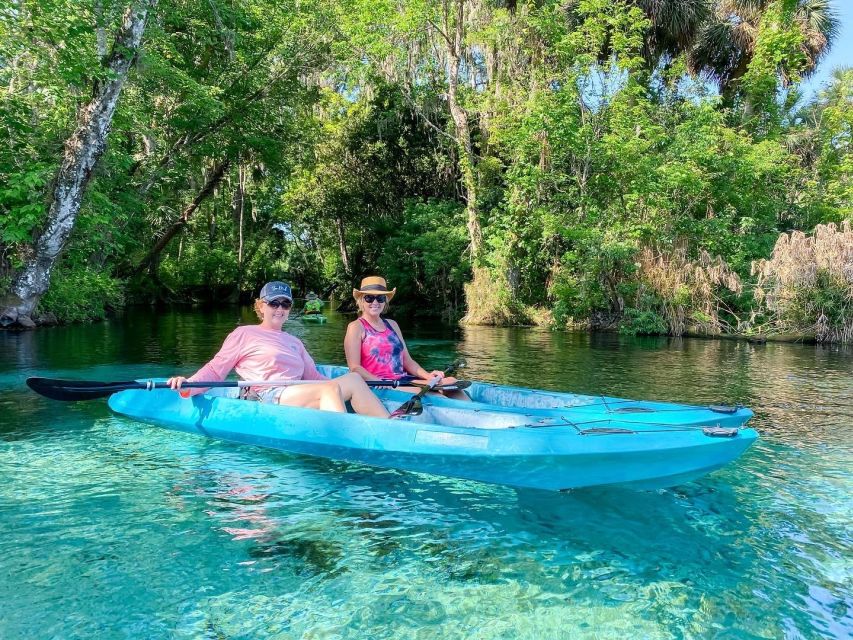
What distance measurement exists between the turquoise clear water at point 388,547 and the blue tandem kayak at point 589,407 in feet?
1.76

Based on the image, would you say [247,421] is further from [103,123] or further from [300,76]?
[300,76]

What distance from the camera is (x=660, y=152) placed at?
1994cm

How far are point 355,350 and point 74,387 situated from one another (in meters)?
2.50

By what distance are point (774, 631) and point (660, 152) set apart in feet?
61.2

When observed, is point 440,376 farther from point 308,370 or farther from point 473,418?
point 308,370

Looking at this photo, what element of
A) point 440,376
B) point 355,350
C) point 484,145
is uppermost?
point 484,145

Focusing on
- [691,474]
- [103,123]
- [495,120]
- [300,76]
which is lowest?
[691,474]

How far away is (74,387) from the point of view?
6148 mm

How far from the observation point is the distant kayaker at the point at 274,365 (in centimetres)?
555

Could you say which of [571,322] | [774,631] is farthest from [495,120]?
[774,631]

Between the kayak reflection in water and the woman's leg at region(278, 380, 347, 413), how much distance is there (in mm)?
715

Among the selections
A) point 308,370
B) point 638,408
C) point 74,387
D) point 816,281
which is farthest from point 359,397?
point 816,281

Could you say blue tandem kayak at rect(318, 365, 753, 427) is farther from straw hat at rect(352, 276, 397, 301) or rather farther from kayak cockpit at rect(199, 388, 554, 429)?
straw hat at rect(352, 276, 397, 301)

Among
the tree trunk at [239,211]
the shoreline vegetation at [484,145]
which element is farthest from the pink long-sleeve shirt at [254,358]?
the tree trunk at [239,211]
